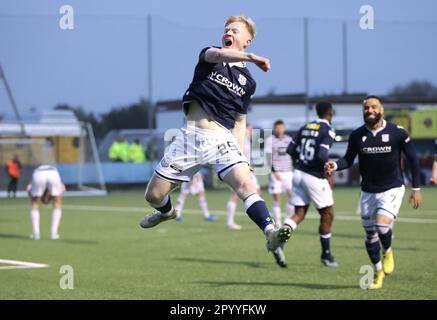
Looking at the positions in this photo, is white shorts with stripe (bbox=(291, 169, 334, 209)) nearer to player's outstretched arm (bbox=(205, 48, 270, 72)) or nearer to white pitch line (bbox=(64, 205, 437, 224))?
player's outstretched arm (bbox=(205, 48, 270, 72))

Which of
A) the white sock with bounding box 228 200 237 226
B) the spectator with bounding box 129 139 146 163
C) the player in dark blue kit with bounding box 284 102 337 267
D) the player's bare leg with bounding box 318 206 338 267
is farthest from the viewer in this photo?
the spectator with bounding box 129 139 146 163

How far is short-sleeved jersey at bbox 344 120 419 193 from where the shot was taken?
12.2 meters

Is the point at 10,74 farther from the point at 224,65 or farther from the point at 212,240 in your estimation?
the point at 224,65

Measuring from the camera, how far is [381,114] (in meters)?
12.3

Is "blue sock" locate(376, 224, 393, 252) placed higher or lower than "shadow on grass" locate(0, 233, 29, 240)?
higher

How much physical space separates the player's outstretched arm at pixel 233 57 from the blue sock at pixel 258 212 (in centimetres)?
143

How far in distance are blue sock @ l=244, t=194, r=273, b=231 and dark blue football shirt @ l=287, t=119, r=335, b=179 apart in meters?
6.33

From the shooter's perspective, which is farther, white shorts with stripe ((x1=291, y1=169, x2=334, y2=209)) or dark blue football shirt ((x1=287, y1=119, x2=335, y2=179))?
white shorts with stripe ((x1=291, y1=169, x2=334, y2=209))

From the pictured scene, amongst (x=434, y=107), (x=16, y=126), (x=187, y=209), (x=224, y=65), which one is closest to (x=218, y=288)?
(x=224, y=65)

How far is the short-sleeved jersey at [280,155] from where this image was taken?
21.0 metres

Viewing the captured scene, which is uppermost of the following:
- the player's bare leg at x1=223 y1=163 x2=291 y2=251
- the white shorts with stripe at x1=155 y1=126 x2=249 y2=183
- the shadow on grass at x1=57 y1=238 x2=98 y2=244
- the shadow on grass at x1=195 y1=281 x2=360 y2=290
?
the white shorts with stripe at x1=155 y1=126 x2=249 y2=183

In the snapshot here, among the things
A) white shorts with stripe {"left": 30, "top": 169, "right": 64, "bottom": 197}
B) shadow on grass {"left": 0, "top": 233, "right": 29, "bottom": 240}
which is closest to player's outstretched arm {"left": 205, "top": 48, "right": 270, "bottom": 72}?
white shorts with stripe {"left": 30, "top": 169, "right": 64, "bottom": 197}

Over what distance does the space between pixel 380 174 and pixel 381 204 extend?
42 cm

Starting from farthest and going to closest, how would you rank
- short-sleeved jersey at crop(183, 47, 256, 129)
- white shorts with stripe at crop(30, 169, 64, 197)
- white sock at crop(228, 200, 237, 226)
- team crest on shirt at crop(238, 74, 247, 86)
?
white sock at crop(228, 200, 237, 226)
white shorts with stripe at crop(30, 169, 64, 197)
team crest on shirt at crop(238, 74, 247, 86)
short-sleeved jersey at crop(183, 47, 256, 129)
